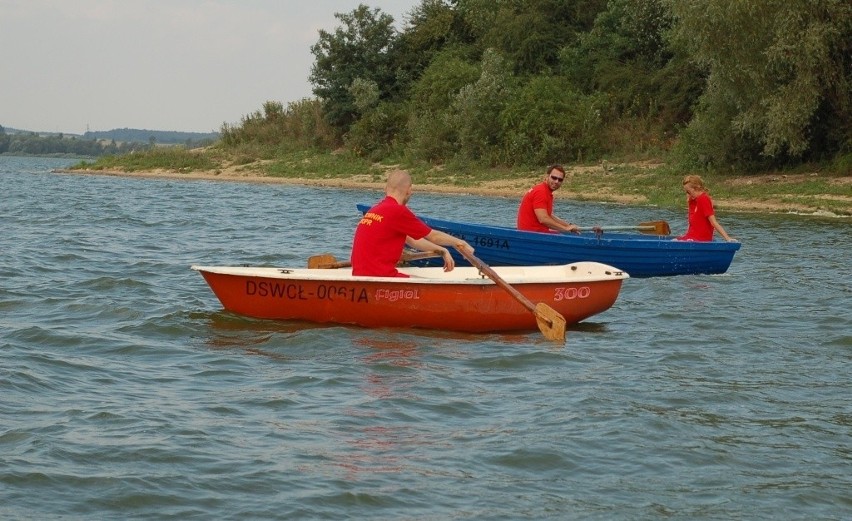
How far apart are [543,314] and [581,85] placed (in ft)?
102

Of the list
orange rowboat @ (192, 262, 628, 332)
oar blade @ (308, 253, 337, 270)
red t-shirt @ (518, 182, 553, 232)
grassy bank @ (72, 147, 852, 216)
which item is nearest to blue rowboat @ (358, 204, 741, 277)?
red t-shirt @ (518, 182, 553, 232)

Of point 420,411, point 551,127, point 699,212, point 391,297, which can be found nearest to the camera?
point 420,411

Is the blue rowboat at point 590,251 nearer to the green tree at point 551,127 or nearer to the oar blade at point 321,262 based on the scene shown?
the oar blade at point 321,262

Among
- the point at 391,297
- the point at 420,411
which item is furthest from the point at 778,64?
the point at 420,411

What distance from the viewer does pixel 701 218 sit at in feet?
54.1

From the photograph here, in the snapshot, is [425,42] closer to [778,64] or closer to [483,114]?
[483,114]

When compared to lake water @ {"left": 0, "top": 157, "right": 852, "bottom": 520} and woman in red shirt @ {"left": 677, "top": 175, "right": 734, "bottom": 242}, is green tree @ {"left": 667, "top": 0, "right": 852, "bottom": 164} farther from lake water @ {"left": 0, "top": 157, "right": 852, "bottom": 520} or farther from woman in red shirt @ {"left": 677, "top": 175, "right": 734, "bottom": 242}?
lake water @ {"left": 0, "top": 157, "right": 852, "bottom": 520}

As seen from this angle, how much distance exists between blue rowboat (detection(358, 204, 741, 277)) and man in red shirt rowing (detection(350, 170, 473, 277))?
4100 mm

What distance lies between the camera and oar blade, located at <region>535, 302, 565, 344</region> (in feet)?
36.4

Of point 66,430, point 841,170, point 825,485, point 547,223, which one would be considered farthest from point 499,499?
point 841,170

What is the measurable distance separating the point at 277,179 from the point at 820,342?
1313 inches

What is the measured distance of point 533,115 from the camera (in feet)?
125

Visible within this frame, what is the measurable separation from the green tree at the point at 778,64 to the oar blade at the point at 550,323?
17.3m

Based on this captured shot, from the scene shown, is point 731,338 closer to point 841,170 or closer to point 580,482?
point 580,482
